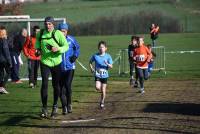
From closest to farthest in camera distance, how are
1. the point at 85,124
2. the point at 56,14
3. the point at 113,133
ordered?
the point at 113,133 < the point at 85,124 < the point at 56,14

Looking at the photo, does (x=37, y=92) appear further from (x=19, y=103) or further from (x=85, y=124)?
(x=85, y=124)

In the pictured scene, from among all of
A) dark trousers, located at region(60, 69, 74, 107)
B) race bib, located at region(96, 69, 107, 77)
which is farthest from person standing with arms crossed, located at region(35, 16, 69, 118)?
race bib, located at region(96, 69, 107, 77)

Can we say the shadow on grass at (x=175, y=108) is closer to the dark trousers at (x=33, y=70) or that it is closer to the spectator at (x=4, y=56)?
the spectator at (x=4, y=56)

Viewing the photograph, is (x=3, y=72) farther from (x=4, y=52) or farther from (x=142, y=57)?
(x=142, y=57)

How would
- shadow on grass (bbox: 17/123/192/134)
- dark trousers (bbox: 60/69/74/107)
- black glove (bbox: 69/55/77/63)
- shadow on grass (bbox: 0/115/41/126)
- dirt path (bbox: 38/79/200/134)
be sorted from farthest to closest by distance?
1. black glove (bbox: 69/55/77/63)
2. dark trousers (bbox: 60/69/74/107)
3. shadow on grass (bbox: 0/115/41/126)
4. dirt path (bbox: 38/79/200/134)
5. shadow on grass (bbox: 17/123/192/134)

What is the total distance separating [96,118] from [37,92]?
6.00 m

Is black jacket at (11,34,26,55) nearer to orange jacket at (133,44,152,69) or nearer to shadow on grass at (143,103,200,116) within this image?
orange jacket at (133,44,152,69)

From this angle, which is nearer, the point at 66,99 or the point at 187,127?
the point at 187,127

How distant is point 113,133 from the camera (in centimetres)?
1198

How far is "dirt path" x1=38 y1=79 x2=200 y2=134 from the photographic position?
12367 millimetres

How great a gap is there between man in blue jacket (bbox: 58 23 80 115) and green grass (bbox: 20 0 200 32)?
174 ft

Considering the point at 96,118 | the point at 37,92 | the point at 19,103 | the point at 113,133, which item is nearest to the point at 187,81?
the point at 37,92

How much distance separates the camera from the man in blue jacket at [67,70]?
48.4 feet

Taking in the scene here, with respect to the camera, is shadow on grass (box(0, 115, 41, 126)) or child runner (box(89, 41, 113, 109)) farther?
child runner (box(89, 41, 113, 109))
